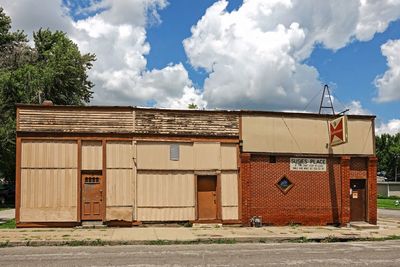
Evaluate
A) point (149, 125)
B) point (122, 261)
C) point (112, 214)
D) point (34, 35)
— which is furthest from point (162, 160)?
point (34, 35)

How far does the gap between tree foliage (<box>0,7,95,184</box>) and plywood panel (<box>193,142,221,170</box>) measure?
19.6 metres

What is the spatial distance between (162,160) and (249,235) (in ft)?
16.8

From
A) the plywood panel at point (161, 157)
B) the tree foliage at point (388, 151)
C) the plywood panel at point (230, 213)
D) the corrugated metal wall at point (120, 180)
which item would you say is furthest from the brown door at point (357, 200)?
the tree foliage at point (388, 151)

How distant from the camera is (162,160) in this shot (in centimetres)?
2020

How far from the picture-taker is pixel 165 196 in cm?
2011

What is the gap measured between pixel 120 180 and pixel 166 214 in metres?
2.35

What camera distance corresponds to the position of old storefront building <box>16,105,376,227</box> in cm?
1941

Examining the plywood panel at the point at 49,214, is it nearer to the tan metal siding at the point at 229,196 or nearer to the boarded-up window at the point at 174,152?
the boarded-up window at the point at 174,152

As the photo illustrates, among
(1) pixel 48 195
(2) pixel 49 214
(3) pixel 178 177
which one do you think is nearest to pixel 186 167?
(3) pixel 178 177

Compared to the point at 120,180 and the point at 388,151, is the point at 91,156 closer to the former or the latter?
the point at 120,180

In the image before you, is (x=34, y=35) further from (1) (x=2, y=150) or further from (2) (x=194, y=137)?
(2) (x=194, y=137)

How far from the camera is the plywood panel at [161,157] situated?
20.0 metres

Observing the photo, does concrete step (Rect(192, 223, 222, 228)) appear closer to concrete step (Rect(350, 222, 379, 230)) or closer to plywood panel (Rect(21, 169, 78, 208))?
plywood panel (Rect(21, 169, 78, 208))

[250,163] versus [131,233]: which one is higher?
[250,163]
